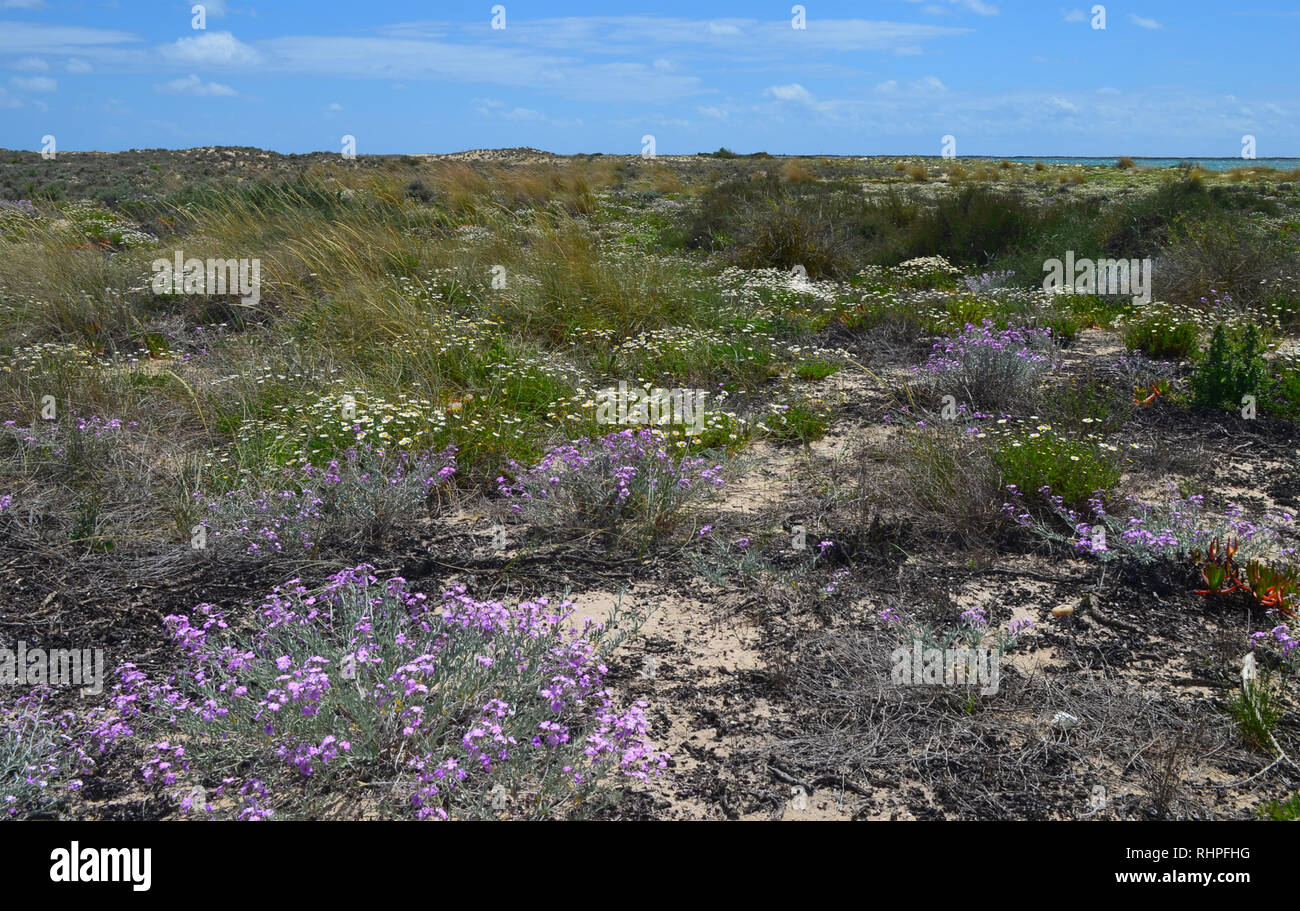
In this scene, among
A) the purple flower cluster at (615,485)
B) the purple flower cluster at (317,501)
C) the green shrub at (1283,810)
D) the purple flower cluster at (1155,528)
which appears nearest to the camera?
the green shrub at (1283,810)

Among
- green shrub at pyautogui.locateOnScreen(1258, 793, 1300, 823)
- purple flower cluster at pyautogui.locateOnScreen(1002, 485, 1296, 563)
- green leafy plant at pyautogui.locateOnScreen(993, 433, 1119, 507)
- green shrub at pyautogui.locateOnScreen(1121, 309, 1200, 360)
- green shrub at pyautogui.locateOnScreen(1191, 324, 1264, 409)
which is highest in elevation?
green shrub at pyautogui.locateOnScreen(1121, 309, 1200, 360)

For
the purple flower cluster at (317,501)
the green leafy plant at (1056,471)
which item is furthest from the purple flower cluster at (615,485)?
the green leafy plant at (1056,471)

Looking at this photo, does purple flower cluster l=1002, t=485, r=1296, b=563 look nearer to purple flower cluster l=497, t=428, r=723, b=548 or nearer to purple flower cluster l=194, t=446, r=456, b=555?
purple flower cluster l=497, t=428, r=723, b=548

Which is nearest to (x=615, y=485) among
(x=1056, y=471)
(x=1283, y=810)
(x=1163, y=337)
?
(x=1056, y=471)

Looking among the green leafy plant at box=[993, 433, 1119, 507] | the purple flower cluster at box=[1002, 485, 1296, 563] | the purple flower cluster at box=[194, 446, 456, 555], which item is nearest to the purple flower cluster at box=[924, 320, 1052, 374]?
the green leafy plant at box=[993, 433, 1119, 507]

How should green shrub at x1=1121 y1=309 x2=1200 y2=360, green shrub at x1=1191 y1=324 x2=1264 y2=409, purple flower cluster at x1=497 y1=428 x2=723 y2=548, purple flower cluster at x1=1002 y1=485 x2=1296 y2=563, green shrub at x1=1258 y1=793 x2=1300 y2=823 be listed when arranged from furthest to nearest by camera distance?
green shrub at x1=1121 y1=309 x2=1200 y2=360, green shrub at x1=1191 y1=324 x2=1264 y2=409, purple flower cluster at x1=497 y1=428 x2=723 y2=548, purple flower cluster at x1=1002 y1=485 x2=1296 y2=563, green shrub at x1=1258 y1=793 x2=1300 y2=823

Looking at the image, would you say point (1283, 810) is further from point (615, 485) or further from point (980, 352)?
point (980, 352)

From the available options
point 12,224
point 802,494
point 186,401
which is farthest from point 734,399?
point 12,224

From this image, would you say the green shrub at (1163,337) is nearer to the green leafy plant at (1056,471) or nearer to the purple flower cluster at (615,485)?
the green leafy plant at (1056,471)

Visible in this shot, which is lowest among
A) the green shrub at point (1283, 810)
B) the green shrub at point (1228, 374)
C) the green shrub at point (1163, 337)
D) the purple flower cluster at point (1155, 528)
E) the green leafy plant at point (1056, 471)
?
the green shrub at point (1283, 810)

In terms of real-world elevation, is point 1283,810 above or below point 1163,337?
below

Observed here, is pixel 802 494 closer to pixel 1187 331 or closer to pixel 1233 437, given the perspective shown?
pixel 1233 437

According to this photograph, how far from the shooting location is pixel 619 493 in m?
4.18

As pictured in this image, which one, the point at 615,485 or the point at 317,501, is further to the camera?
the point at 615,485
